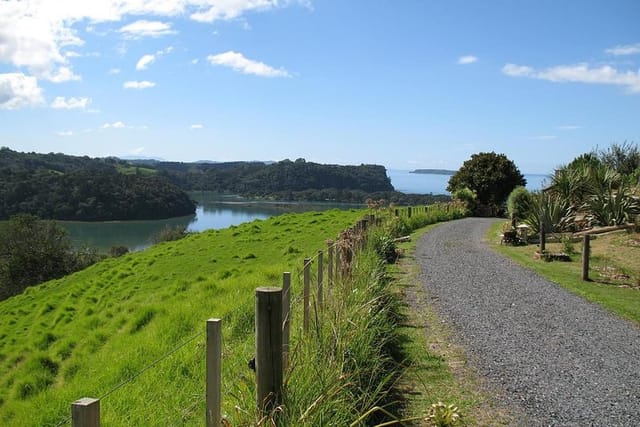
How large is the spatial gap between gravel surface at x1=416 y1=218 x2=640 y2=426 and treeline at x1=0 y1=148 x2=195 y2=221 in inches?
4367

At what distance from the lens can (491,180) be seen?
4309 centimetres

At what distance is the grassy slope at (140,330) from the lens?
6582 mm

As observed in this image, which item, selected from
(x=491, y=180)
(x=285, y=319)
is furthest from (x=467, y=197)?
(x=285, y=319)

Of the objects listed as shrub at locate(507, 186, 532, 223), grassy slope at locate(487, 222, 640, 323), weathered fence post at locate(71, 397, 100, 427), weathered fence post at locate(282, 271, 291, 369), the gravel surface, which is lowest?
the gravel surface

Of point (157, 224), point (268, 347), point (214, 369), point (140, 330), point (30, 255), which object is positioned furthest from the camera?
point (157, 224)

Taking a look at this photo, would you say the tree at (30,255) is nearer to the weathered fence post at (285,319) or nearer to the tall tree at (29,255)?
the tall tree at (29,255)

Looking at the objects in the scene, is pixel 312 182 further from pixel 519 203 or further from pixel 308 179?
pixel 519 203

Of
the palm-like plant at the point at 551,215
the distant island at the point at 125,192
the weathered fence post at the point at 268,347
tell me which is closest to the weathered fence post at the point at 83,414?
the weathered fence post at the point at 268,347

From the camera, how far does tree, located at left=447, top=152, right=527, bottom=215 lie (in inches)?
1702

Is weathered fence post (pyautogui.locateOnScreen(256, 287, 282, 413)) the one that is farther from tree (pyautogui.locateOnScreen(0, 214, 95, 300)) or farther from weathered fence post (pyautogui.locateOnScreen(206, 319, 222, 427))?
tree (pyautogui.locateOnScreen(0, 214, 95, 300))

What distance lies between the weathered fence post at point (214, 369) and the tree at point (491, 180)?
41075 mm

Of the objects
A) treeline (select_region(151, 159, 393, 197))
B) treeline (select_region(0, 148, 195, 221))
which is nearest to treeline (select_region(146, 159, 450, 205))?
treeline (select_region(151, 159, 393, 197))

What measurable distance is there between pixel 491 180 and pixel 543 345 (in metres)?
37.4

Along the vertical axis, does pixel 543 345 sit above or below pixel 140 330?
above
